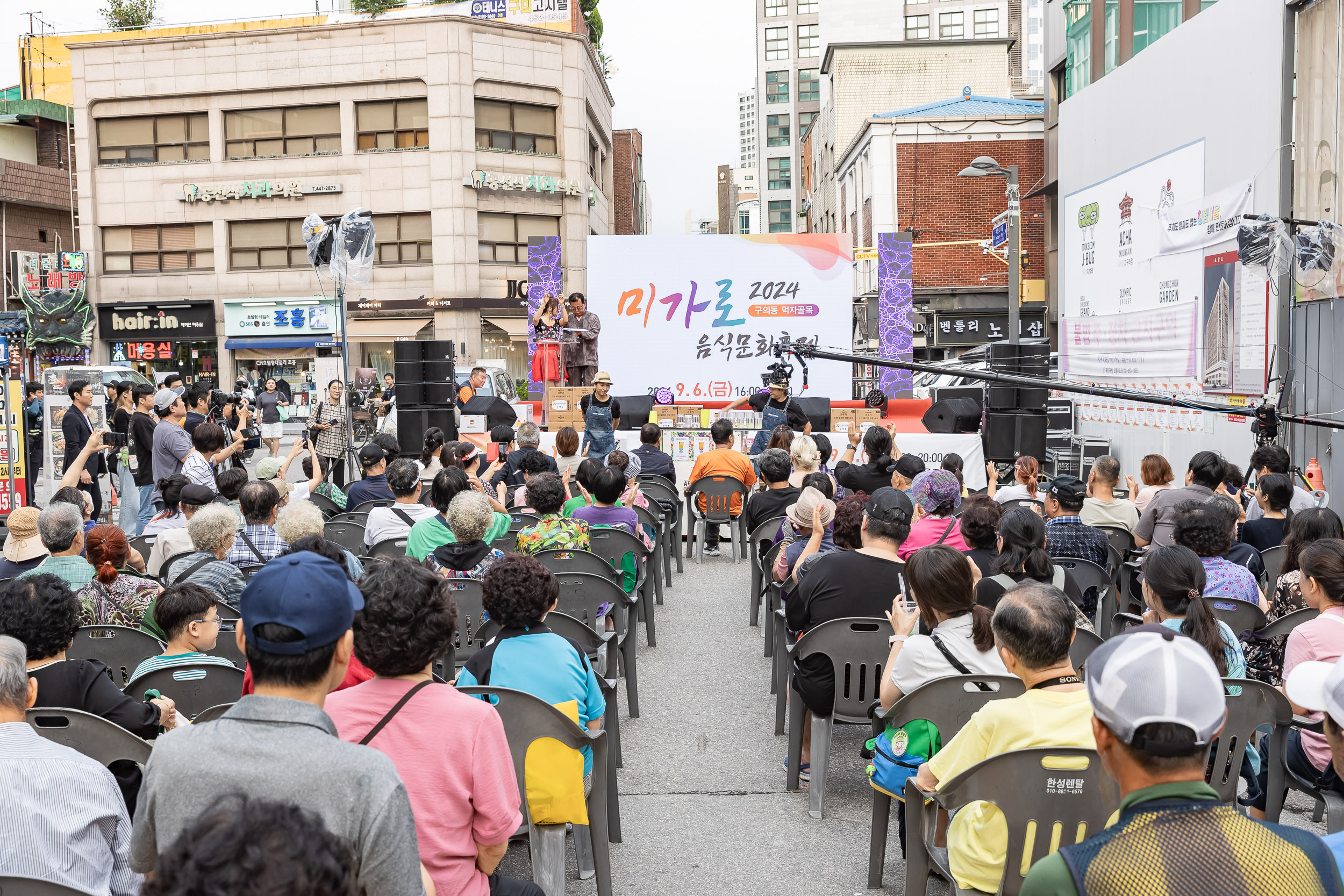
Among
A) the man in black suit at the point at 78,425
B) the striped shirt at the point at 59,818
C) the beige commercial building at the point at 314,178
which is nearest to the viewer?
the striped shirt at the point at 59,818

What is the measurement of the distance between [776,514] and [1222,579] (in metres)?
3.24

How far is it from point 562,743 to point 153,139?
37.5m

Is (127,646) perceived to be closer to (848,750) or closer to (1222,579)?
(848,750)

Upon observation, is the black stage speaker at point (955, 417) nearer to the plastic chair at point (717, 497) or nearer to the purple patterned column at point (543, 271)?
the plastic chair at point (717, 497)

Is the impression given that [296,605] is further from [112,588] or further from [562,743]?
[112,588]

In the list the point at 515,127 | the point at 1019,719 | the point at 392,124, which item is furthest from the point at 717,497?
the point at 392,124

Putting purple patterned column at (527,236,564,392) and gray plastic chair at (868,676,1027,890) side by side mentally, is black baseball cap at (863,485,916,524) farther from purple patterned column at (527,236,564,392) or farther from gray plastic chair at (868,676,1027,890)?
purple patterned column at (527,236,564,392)

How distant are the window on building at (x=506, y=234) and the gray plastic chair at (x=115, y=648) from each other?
3061 centimetres

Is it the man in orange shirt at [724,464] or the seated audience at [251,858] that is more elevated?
the seated audience at [251,858]

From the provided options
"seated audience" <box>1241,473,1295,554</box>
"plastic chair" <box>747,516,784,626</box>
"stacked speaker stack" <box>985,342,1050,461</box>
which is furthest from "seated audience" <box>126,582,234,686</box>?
"stacked speaker stack" <box>985,342,1050,461</box>

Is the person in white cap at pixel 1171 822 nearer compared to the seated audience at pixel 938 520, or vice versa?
the person in white cap at pixel 1171 822

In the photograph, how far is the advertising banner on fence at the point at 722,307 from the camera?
16672 millimetres

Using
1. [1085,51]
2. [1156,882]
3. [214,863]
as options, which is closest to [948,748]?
[1156,882]

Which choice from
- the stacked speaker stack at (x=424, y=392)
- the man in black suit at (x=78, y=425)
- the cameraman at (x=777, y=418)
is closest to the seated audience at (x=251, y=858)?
the cameraman at (x=777, y=418)
